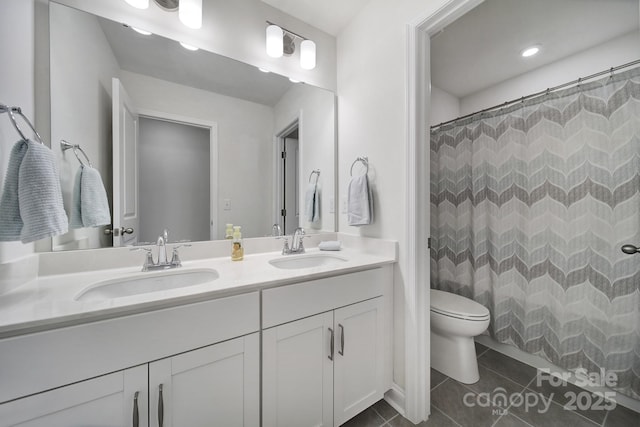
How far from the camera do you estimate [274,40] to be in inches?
56.1

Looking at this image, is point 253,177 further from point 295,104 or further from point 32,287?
point 32,287

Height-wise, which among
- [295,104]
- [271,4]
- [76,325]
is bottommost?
[76,325]

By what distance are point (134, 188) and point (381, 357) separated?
5.05 ft

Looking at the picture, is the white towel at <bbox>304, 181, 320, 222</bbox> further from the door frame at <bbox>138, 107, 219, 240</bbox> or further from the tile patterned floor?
the tile patterned floor

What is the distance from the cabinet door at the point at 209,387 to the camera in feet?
2.30

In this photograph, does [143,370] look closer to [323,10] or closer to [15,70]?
[15,70]

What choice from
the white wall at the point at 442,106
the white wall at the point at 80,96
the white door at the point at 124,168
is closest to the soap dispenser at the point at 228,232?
the white door at the point at 124,168

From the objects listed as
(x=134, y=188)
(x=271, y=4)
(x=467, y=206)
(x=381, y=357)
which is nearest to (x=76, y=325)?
(x=134, y=188)

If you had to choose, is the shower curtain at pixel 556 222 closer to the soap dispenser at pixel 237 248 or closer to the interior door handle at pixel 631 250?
the interior door handle at pixel 631 250

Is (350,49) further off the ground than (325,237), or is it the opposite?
(350,49)

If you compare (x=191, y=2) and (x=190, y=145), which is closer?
(x=191, y=2)

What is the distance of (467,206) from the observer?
196 cm

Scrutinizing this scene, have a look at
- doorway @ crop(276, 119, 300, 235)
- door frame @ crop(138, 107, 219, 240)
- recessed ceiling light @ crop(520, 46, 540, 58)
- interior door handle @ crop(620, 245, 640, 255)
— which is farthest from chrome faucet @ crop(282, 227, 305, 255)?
recessed ceiling light @ crop(520, 46, 540, 58)

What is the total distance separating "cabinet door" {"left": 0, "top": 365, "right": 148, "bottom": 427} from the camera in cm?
56
